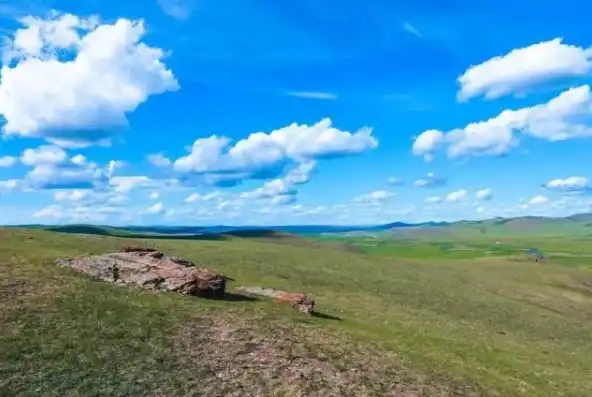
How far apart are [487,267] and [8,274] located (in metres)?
103

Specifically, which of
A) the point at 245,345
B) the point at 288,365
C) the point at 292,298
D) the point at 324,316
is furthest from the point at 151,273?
the point at 288,365

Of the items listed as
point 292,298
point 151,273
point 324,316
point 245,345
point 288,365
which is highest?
point 151,273

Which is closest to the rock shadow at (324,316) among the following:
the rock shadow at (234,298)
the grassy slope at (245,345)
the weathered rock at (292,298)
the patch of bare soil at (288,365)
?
the weathered rock at (292,298)

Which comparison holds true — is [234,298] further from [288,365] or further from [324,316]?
[288,365]

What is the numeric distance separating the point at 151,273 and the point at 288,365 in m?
18.5

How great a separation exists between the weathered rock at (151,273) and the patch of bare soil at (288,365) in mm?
8255

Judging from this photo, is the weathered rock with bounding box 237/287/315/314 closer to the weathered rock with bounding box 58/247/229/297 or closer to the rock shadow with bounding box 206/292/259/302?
the rock shadow with bounding box 206/292/259/302

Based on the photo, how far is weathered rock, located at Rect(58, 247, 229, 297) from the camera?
42719 mm

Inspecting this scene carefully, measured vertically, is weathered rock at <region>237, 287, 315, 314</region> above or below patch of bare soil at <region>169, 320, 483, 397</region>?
above

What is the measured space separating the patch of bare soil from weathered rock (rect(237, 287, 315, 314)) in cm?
925

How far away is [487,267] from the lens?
123m

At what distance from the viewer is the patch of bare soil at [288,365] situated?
87.9 ft

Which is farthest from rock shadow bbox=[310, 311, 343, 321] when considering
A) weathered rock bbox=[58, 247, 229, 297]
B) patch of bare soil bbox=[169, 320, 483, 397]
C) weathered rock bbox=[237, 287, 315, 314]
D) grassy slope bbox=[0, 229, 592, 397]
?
patch of bare soil bbox=[169, 320, 483, 397]

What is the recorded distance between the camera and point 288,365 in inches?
1144
